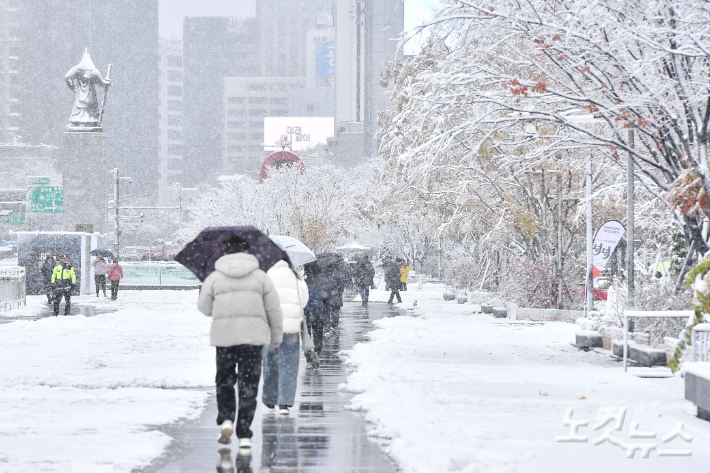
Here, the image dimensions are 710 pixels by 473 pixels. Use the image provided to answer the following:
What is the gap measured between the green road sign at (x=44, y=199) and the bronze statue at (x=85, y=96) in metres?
18.7

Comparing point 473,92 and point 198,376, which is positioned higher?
point 473,92

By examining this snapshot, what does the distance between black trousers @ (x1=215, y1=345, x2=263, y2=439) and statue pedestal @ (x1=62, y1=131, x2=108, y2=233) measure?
4251 cm

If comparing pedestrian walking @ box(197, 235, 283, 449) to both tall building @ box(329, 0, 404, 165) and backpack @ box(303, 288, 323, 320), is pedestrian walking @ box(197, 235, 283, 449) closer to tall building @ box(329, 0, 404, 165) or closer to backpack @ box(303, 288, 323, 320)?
backpack @ box(303, 288, 323, 320)

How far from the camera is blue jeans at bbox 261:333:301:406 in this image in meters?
10.1

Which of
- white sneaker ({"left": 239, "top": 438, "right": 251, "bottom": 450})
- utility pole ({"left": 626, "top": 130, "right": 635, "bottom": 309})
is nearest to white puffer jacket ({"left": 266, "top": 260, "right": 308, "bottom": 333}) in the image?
white sneaker ({"left": 239, "top": 438, "right": 251, "bottom": 450})

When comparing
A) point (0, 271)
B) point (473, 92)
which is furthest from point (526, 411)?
point (0, 271)

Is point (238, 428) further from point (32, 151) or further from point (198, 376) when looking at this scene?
point (32, 151)

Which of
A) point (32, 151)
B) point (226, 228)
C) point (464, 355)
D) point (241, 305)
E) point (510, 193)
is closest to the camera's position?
point (241, 305)

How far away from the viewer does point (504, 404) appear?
35.1 ft

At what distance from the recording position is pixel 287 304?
10258mm

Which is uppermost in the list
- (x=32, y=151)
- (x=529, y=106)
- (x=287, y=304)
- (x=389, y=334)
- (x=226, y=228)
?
(x=32, y=151)

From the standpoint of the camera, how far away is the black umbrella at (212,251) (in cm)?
904

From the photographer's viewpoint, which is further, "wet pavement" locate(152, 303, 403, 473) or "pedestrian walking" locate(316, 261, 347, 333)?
"pedestrian walking" locate(316, 261, 347, 333)

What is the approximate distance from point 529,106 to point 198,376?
6.68 meters
